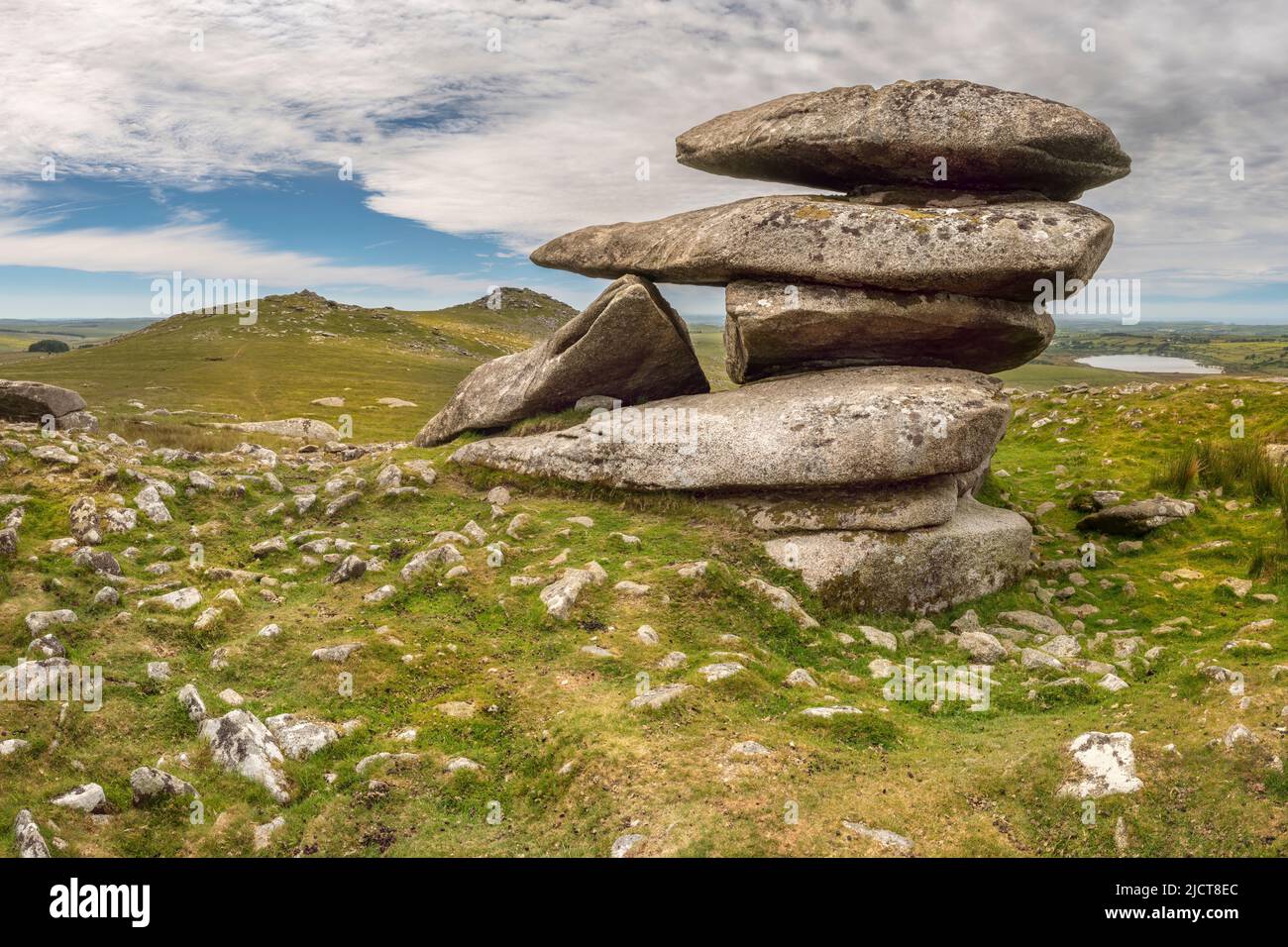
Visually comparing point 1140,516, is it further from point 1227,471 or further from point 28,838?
point 28,838

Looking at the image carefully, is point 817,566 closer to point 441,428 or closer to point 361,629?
point 361,629

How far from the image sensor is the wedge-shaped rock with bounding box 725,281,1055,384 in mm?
19734

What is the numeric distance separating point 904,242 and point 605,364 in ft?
27.4

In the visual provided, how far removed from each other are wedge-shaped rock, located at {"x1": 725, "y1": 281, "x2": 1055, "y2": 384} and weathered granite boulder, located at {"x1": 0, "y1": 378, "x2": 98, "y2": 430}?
873 inches

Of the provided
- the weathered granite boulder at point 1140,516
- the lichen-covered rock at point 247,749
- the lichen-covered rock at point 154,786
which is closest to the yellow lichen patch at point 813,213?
the weathered granite boulder at point 1140,516

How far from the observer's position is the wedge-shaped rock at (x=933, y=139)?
1917 centimetres

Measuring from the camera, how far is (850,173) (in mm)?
21547

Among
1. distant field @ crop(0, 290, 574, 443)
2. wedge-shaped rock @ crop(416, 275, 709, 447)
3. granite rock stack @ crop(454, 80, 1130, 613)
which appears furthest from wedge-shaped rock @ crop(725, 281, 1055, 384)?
distant field @ crop(0, 290, 574, 443)

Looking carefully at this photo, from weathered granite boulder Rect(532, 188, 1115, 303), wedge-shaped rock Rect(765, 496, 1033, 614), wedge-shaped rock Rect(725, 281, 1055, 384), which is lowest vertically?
wedge-shaped rock Rect(765, 496, 1033, 614)

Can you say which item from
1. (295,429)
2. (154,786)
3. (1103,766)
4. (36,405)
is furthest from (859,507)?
(295,429)

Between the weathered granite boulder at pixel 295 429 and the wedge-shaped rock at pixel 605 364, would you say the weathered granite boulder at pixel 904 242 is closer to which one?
the wedge-shaped rock at pixel 605 364

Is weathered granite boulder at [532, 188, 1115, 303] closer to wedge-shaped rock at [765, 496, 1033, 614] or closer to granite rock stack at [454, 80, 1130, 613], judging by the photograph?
granite rock stack at [454, 80, 1130, 613]
